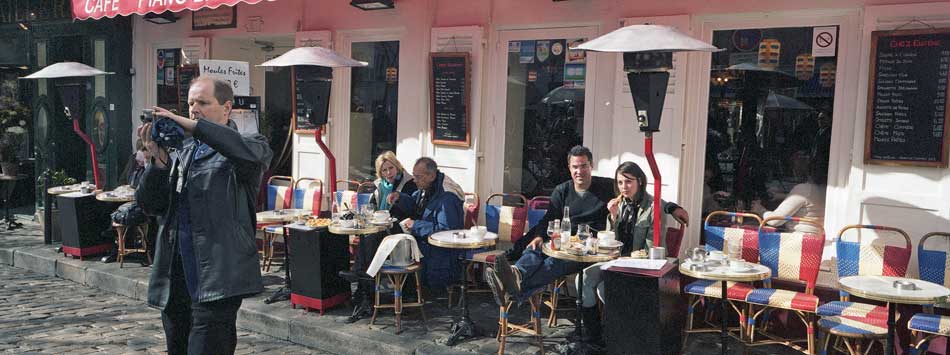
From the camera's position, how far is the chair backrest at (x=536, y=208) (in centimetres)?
680

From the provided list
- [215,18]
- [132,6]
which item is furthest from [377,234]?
[215,18]

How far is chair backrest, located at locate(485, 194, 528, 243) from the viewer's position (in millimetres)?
6996

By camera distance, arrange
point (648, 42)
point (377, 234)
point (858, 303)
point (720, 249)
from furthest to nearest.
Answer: point (377, 234), point (720, 249), point (858, 303), point (648, 42)

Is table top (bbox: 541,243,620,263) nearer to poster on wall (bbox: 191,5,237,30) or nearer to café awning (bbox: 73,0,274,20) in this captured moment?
café awning (bbox: 73,0,274,20)

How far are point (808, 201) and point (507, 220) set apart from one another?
2680 millimetres

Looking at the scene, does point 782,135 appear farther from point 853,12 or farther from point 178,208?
point 178,208

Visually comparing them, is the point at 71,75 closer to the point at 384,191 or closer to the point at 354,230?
the point at 384,191

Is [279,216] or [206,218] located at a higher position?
[206,218]

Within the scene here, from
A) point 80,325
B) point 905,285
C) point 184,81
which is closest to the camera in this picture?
point 905,285

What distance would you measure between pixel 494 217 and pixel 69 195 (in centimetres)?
538

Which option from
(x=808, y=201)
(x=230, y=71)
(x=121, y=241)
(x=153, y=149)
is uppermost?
(x=230, y=71)

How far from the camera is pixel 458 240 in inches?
234

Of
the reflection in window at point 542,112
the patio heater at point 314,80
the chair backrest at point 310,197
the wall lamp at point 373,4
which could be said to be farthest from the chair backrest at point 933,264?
the chair backrest at point 310,197

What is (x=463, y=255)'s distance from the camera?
588 cm
